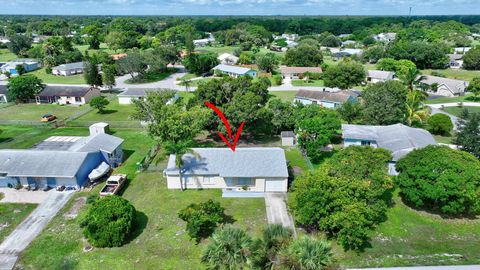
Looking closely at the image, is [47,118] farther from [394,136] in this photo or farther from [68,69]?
[394,136]

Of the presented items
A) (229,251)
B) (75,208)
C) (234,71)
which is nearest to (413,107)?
(229,251)

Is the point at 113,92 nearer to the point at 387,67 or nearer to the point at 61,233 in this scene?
the point at 61,233

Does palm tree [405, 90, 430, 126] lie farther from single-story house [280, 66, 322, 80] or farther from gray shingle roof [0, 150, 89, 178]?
single-story house [280, 66, 322, 80]

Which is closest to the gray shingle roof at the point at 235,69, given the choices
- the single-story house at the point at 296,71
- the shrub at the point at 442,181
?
the single-story house at the point at 296,71

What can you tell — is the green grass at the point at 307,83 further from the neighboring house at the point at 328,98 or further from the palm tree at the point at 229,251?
the palm tree at the point at 229,251

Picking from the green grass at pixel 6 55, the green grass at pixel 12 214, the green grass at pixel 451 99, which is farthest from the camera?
the green grass at pixel 6 55

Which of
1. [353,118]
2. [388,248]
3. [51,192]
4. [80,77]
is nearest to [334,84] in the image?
[353,118]
